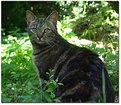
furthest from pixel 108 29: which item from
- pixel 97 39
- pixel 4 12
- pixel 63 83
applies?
pixel 63 83

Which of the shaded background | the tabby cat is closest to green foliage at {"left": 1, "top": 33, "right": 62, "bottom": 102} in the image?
the tabby cat

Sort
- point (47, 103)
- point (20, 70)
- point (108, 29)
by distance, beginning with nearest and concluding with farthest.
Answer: point (47, 103), point (20, 70), point (108, 29)

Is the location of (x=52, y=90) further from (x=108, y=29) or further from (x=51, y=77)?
(x=108, y=29)

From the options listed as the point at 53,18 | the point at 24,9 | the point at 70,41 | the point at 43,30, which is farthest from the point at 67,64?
the point at 24,9

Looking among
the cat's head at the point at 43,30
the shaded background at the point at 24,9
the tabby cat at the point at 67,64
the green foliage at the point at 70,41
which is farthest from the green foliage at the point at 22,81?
the shaded background at the point at 24,9

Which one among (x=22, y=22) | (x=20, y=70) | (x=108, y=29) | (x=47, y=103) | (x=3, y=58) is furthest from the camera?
(x=22, y=22)

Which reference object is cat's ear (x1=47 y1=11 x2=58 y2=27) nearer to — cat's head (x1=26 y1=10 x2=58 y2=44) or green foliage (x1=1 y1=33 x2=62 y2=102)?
cat's head (x1=26 y1=10 x2=58 y2=44)

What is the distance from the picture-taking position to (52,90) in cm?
403

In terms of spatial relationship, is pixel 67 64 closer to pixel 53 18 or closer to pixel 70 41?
pixel 53 18

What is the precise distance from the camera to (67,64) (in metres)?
4.38

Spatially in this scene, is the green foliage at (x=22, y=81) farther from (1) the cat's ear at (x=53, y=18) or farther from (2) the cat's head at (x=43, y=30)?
(1) the cat's ear at (x=53, y=18)

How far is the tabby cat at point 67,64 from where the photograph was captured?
12.9ft

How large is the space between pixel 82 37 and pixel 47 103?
471 centimetres

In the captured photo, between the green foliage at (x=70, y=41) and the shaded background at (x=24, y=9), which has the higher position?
the shaded background at (x=24, y=9)
